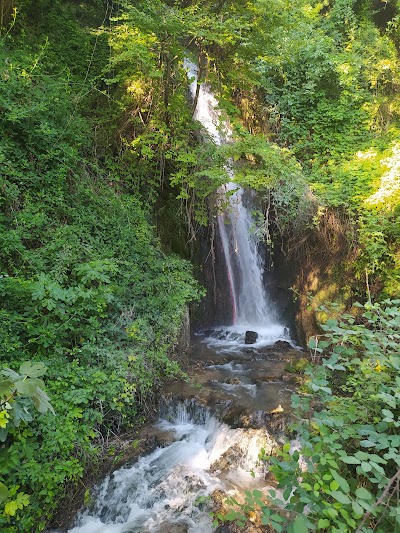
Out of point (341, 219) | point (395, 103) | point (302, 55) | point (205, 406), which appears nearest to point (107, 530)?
point (205, 406)

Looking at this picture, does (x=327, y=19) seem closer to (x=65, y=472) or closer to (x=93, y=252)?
(x=93, y=252)

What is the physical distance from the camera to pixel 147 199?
7.12 m

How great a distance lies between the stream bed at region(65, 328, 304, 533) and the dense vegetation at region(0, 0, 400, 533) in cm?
56

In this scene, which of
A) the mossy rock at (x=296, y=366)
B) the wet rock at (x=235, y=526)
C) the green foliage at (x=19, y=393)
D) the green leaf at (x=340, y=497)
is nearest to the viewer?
the green leaf at (x=340, y=497)

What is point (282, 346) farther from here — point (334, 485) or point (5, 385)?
point (5, 385)

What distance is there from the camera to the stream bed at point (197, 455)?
382cm

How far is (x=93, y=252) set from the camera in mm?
4977

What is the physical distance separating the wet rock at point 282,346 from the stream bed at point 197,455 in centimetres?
119

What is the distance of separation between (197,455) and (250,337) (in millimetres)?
4107

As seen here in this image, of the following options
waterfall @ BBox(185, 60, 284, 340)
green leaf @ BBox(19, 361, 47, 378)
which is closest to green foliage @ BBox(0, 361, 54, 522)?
green leaf @ BBox(19, 361, 47, 378)

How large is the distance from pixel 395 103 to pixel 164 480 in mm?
9697

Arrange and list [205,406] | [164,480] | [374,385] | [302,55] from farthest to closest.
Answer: [302,55]
[205,406]
[164,480]
[374,385]

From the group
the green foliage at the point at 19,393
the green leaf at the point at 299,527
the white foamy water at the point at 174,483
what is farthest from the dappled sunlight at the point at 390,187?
the green foliage at the point at 19,393

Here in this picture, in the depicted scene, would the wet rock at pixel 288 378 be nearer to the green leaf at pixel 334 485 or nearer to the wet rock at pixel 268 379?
the wet rock at pixel 268 379
